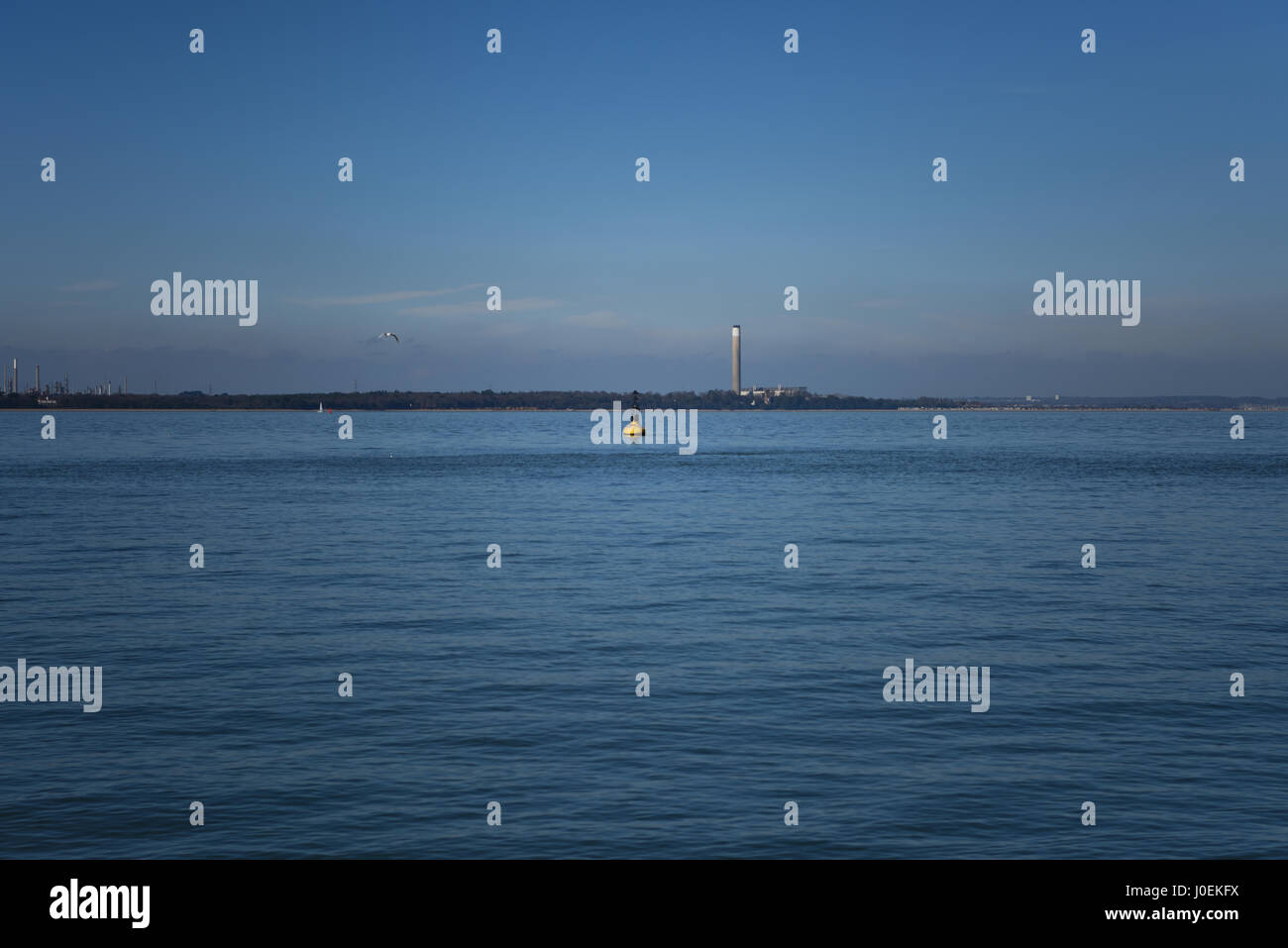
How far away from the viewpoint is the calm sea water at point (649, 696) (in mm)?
18406

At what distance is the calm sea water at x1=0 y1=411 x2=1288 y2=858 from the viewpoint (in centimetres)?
1841

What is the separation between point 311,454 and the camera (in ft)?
570

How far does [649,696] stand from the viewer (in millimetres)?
Result: 26625

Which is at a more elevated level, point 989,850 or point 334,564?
point 334,564

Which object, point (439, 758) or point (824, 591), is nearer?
point (439, 758)
